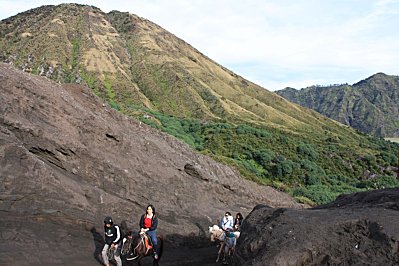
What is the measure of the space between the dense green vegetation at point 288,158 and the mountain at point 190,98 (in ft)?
0.69

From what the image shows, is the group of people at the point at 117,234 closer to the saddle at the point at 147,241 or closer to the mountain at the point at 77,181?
the saddle at the point at 147,241

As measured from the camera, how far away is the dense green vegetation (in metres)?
62.0

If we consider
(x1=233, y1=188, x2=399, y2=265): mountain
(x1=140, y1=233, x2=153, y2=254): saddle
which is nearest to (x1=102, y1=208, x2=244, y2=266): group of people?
(x1=140, y1=233, x2=153, y2=254): saddle

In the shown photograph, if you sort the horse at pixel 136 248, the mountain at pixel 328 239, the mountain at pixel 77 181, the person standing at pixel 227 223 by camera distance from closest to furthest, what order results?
1. the mountain at pixel 328 239
2. the horse at pixel 136 248
3. the mountain at pixel 77 181
4. the person standing at pixel 227 223

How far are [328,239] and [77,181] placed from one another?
497 inches

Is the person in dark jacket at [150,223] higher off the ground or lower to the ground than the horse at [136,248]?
higher

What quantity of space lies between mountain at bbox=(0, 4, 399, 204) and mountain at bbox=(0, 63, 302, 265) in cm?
2711

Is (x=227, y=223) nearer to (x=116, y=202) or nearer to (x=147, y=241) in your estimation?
(x=147, y=241)

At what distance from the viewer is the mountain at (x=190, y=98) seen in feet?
226

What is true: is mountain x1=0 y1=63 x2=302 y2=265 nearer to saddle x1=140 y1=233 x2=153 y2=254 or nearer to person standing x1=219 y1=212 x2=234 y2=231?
saddle x1=140 y1=233 x2=153 y2=254

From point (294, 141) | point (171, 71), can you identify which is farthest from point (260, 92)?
point (294, 141)

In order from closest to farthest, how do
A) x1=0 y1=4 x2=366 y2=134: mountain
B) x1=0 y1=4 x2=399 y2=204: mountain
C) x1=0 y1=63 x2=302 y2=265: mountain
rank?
1. x1=0 y1=63 x2=302 y2=265: mountain
2. x1=0 y1=4 x2=399 y2=204: mountain
3. x1=0 y1=4 x2=366 y2=134: mountain

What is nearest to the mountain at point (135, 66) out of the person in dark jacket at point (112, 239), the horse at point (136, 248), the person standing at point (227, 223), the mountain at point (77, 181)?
the mountain at point (77, 181)

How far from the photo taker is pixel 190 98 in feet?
383
